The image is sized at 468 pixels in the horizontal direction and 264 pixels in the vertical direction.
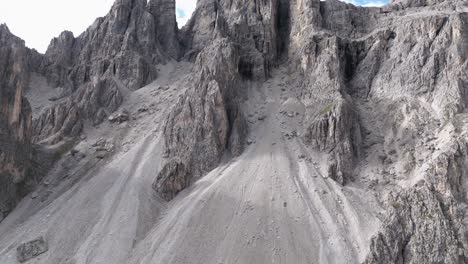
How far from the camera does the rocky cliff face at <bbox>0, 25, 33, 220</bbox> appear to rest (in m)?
54.1

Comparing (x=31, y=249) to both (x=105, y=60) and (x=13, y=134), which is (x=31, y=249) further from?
(x=105, y=60)

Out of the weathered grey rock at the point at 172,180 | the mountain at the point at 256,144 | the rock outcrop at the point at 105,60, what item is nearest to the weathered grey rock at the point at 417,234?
the mountain at the point at 256,144

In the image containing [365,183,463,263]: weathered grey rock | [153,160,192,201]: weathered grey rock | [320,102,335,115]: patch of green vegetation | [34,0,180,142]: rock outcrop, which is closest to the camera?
[365,183,463,263]: weathered grey rock

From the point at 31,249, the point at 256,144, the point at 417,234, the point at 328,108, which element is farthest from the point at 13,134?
the point at 417,234

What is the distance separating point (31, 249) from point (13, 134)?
18.9 m

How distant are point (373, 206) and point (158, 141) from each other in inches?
1234

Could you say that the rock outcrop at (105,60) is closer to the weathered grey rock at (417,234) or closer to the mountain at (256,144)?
the mountain at (256,144)

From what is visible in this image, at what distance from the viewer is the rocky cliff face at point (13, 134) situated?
54.1 m

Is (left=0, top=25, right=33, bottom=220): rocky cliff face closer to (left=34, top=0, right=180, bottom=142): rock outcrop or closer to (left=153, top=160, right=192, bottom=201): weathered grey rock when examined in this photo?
(left=34, top=0, right=180, bottom=142): rock outcrop

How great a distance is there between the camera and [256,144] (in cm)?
6097

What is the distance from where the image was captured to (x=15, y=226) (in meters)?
50.1

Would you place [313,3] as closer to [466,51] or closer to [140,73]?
[466,51]

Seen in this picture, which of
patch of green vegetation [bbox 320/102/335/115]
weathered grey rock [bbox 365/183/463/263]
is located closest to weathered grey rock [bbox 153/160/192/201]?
patch of green vegetation [bbox 320/102/335/115]

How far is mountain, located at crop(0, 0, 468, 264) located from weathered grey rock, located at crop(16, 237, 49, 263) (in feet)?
0.44
